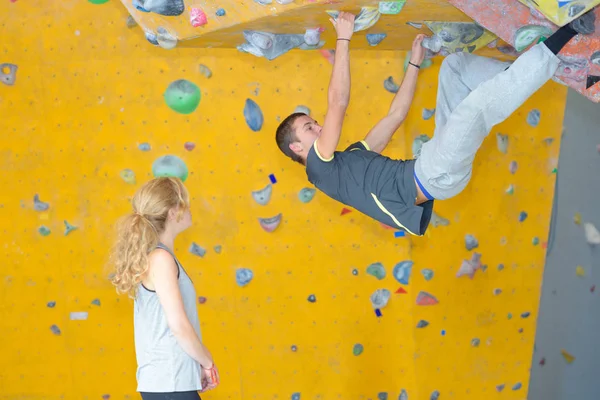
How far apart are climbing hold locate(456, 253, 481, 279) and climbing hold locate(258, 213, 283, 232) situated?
0.87 meters

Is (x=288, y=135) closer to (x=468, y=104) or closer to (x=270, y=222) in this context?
(x=270, y=222)

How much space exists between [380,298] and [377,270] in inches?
5.2

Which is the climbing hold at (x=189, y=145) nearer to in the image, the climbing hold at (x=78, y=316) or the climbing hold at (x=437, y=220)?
the climbing hold at (x=78, y=316)

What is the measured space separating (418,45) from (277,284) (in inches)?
50.7

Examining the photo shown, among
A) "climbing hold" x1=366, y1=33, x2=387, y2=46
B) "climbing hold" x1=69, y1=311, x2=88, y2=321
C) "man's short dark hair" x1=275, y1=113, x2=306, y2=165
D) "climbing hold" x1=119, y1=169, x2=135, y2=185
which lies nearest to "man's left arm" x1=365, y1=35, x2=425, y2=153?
"climbing hold" x1=366, y1=33, x2=387, y2=46

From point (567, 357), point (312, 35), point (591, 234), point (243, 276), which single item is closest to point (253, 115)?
point (312, 35)

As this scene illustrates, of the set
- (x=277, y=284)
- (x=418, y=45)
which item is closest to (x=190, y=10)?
(x=418, y=45)

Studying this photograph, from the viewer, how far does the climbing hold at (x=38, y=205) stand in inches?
131

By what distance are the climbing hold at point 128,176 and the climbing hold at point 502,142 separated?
168cm

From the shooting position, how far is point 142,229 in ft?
7.45

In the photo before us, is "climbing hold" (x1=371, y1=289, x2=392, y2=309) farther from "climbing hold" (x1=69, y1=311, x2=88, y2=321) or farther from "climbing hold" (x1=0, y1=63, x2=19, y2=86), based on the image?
"climbing hold" (x1=0, y1=63, x2=19, y2=86)

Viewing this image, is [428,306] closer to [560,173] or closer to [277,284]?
[277,284]

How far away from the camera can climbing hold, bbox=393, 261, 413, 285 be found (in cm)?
325

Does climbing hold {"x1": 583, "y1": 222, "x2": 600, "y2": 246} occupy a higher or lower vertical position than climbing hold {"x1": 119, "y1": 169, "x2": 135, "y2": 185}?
lower
